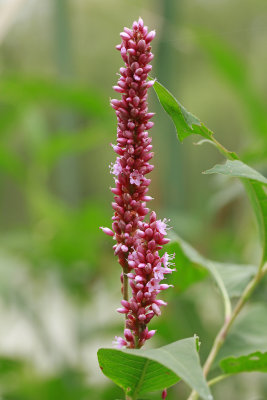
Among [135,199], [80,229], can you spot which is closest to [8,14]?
[80,229]

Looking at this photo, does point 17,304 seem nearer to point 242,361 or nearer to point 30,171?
point 30,171

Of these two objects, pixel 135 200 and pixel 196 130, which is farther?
pixel 196 130

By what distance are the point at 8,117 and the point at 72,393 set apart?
42.0 inches

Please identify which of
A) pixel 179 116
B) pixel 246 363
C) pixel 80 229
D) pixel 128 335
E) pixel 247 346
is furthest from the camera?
pixel 80 229

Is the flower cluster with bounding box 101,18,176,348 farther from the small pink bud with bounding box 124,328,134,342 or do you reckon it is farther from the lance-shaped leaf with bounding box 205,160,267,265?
the lance-shaped leaf with bounding box 205,160,267,265

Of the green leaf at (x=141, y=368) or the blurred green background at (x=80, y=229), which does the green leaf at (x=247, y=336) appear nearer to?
the green leaf at (x=141, y=368)

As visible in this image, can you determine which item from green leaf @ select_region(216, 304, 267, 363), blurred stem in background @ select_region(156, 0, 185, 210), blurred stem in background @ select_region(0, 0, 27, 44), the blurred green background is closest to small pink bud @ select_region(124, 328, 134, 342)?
green leaf @ select_region(216, 304, 267, 363)

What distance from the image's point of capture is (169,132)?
287cm

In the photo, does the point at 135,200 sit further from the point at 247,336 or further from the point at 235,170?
the point at 247,336

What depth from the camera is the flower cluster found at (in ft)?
2.42

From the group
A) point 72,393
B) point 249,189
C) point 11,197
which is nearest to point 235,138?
point 11,197

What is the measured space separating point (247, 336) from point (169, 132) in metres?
1.80

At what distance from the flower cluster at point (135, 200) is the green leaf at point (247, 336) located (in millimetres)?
360

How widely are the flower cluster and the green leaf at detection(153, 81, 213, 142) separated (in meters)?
0.07
